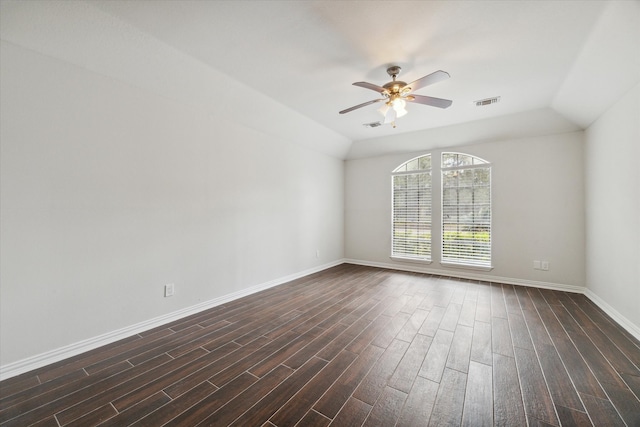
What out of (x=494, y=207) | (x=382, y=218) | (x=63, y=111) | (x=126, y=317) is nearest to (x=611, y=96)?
(x=494, y=207)

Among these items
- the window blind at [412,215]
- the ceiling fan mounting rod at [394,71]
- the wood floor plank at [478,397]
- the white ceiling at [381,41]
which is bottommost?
the wood floor plank at [478,397]

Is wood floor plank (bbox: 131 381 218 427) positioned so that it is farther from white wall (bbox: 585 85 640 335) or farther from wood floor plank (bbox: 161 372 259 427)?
white wall (bbox: 585 85 640 335)

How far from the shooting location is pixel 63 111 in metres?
2.26

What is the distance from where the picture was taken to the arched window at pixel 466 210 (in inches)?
185

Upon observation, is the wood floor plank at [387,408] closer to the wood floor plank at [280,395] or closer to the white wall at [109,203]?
the wood floor plank at [280,395]

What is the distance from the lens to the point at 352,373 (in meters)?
1.99

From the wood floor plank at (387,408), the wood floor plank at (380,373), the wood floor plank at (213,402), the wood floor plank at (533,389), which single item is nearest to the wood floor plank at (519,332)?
the wood floor plank at (533,389)

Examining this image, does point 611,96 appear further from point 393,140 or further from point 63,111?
point 63,111

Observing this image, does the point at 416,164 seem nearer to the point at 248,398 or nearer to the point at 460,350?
the point at 460,350

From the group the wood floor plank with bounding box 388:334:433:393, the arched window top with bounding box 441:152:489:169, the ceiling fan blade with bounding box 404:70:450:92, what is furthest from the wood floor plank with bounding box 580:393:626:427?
the arched window top with bounding box 441:152:489:169

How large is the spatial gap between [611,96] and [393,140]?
9.73 feet

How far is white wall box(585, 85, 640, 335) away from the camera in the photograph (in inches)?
104

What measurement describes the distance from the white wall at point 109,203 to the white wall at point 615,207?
4.03m

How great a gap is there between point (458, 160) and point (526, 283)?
7.99 ft
